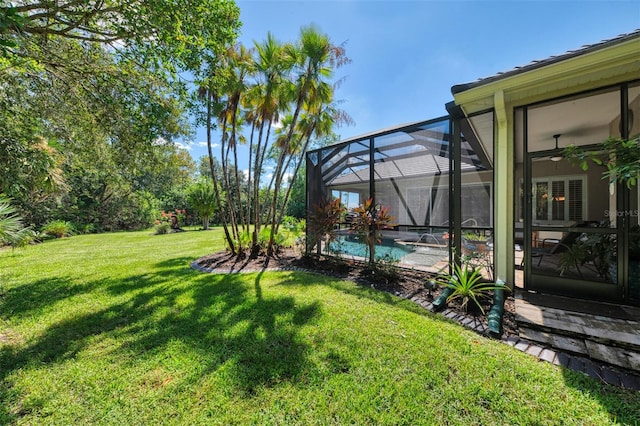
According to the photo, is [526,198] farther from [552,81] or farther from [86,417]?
[86,417]

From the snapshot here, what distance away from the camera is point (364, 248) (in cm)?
638

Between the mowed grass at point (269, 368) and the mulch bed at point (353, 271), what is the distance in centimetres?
60

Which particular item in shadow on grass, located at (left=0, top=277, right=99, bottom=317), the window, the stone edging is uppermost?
the window

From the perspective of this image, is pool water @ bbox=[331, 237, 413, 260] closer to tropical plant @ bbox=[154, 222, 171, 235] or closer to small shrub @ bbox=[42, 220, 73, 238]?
tropical plant @ bbox=[154, 222, 171, 235]

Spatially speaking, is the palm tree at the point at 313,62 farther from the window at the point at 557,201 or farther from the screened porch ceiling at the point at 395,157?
the window at the point at 557,201


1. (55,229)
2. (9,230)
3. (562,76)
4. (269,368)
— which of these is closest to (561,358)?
(269,368)

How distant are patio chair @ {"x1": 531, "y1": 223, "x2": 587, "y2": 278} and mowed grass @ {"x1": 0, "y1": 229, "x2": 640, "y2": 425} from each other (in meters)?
2.40

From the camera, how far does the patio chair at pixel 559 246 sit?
3.85 metres

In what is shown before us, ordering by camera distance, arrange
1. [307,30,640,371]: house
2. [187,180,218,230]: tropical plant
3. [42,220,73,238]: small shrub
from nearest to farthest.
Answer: [307,30,640,371]: house < [42,220,73,238]: small shrub < [187,180,218,230]: tropical plant

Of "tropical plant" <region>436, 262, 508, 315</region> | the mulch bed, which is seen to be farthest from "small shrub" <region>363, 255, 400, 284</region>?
"tropical plant" <region>436, 262, 508, 315</region>

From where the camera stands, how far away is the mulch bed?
3.78 meters

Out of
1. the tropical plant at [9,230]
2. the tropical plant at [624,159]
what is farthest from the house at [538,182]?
the tropical plant at [9,230]

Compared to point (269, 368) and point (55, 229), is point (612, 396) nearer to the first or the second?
point (269, 368)

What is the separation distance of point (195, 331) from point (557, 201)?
243 inches
